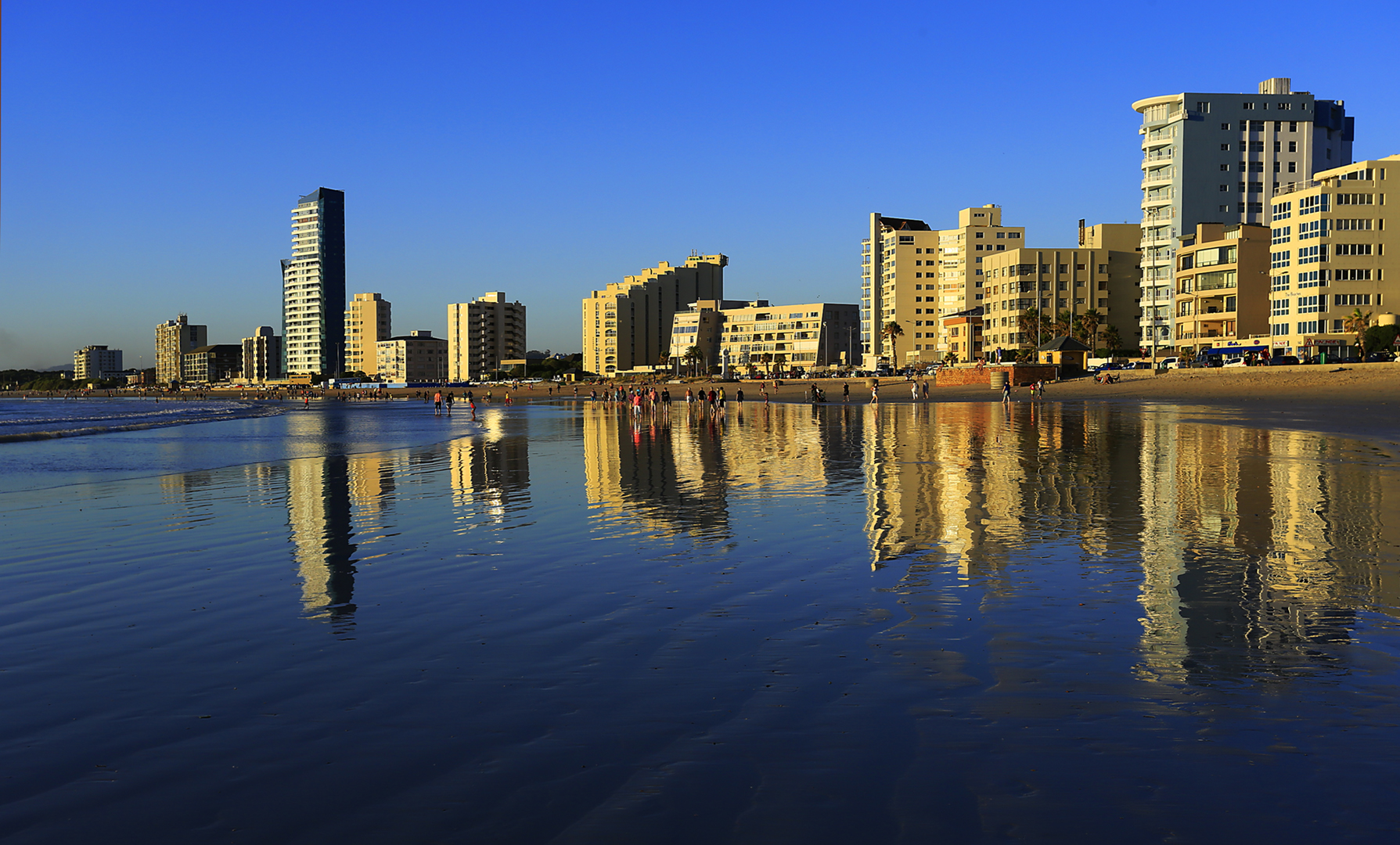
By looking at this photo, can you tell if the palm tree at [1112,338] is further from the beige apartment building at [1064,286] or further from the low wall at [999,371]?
the low wall at [999,371]

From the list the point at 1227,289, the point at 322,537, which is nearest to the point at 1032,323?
the point at 1227,289

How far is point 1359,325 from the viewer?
8481 cm

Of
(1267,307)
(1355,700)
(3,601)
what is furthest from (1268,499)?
(1267,307)

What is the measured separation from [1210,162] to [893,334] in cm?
7061

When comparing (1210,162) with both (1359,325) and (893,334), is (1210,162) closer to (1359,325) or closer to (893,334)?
(1359,325)

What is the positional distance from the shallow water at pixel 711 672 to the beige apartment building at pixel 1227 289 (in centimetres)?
9651

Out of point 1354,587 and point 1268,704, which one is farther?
point 1354,587

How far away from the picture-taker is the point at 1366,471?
22766 millimetres

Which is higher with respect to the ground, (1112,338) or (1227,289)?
(1227,289)

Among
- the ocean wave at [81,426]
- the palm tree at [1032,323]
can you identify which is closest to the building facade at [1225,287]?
the palm tree at [1032,323]

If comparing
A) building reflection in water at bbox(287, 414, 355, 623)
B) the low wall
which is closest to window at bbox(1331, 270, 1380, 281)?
the low wall

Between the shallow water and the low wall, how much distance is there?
7445cm

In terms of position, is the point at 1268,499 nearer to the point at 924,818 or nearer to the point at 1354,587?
the point at 1354,587

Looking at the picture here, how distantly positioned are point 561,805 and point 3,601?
8.96m
